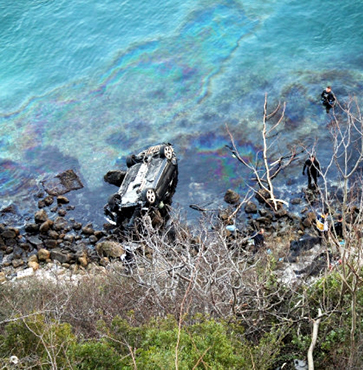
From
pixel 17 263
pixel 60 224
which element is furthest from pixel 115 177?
pixel 17 263

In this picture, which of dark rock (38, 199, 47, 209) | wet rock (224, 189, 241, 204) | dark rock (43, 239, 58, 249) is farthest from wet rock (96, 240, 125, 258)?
wet rock (224, 189, 241, 204)

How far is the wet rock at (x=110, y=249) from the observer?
1945 cm

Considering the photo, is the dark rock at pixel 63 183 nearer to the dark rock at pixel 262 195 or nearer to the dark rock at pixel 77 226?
the dark rock at pixel 77 226

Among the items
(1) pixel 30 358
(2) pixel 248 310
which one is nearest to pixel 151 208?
(2) pixel 248 310

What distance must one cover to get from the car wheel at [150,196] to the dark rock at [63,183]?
17.8 feet

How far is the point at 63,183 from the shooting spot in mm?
24094

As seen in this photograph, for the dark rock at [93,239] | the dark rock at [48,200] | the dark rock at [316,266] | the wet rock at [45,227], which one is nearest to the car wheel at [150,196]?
the dark rock at [93,239]

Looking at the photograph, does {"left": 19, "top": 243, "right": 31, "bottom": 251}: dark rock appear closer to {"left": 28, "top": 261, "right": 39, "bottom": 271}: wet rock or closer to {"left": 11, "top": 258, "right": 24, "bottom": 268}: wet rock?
{"left": 11, "top": 258, "right": 24, "bottom": 268}: wet rock

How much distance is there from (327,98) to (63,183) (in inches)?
530

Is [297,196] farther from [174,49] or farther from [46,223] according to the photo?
[174,49]

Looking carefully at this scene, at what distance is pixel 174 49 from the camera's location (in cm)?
3103

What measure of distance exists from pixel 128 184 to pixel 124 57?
13.4m

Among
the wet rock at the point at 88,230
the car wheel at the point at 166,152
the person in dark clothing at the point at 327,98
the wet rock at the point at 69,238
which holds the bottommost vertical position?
the wet rock at the point at 88,230

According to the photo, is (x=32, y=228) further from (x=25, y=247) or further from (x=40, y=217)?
(x=25, y=247)
